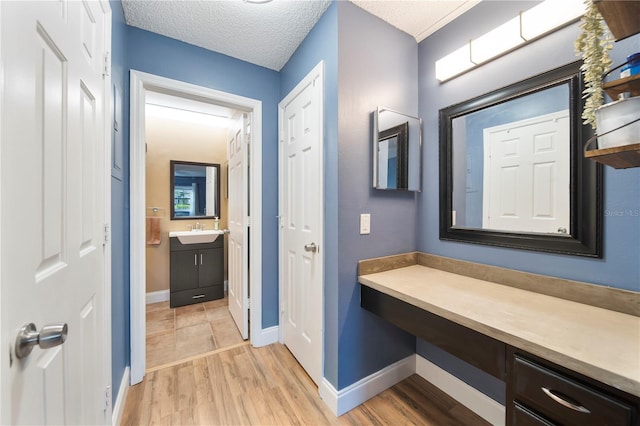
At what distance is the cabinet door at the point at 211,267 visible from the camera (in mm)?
3191

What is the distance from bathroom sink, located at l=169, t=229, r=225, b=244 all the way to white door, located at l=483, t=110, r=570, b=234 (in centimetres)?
299

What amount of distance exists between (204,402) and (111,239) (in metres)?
1.13

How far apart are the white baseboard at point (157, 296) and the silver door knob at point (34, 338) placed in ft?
10.1

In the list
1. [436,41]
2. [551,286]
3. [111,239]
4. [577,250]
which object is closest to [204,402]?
[111,239]

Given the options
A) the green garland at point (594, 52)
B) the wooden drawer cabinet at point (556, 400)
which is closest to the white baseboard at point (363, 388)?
the wooden drawer cabinet at point (556, 400)

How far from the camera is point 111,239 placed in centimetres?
131

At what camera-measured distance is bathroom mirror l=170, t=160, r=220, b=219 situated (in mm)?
3363

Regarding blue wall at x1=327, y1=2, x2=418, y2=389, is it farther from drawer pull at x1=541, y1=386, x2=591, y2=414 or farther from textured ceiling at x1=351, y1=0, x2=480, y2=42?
drawer pull at x1=541, y1=386, x2=591, y2=414

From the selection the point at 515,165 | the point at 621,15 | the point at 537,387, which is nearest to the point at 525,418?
the point at 537,387

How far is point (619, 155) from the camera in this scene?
782mm

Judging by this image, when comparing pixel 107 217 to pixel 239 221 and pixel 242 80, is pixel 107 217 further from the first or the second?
pixel 242 80

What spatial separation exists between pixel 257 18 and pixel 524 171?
1868 mm

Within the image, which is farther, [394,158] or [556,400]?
[394,158]

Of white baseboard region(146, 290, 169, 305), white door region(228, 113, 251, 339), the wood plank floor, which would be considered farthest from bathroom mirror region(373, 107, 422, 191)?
white baseboard region(146, 290, 169, 305)
